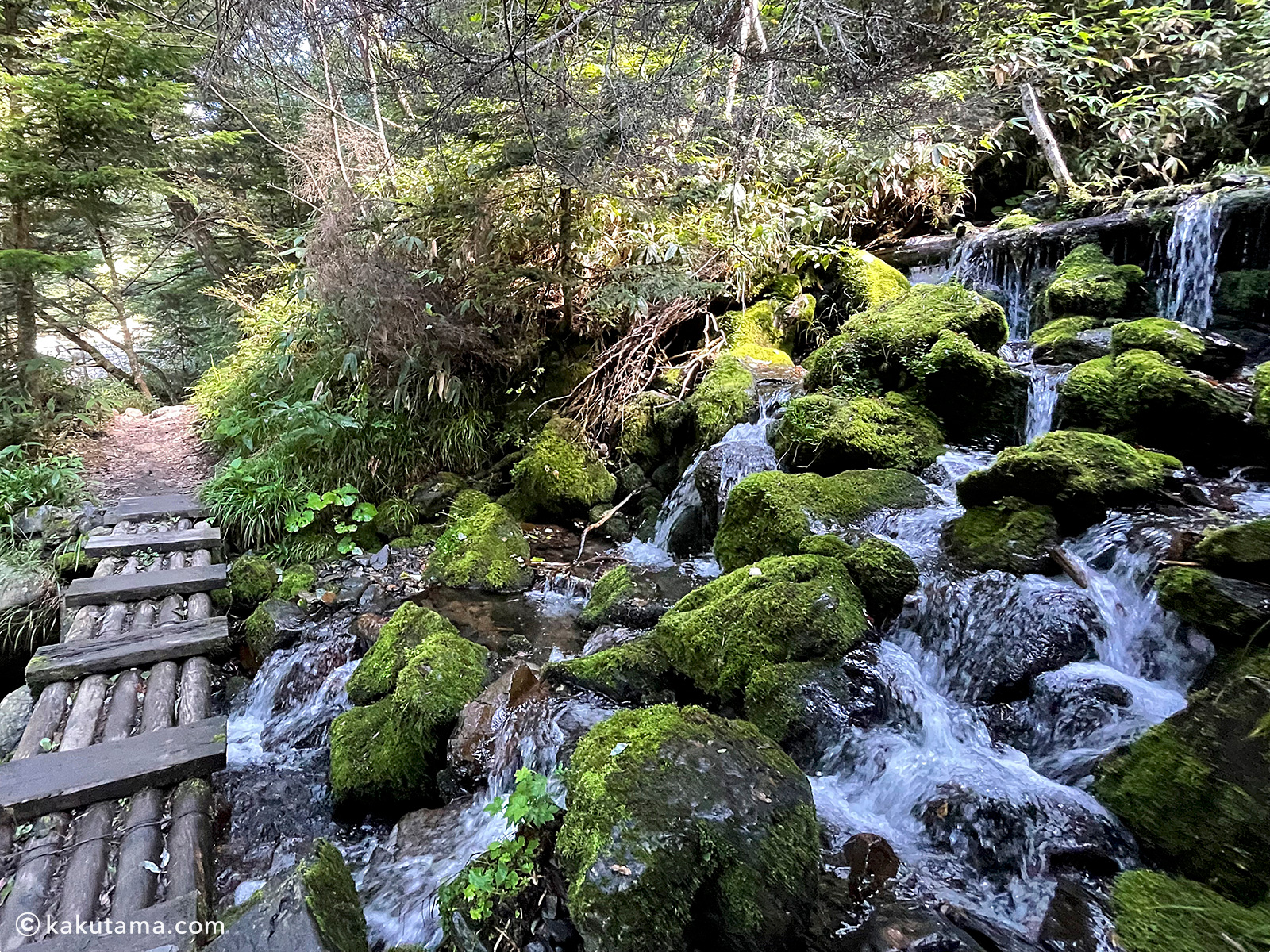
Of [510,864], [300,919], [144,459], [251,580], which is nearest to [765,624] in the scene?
[510,864]

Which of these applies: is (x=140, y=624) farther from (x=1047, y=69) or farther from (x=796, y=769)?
(x=1047, y=69)

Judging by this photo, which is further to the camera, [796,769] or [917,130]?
[917,130]

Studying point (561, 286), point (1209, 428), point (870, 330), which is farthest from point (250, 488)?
point (1209, 428)

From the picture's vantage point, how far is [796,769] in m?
2.41

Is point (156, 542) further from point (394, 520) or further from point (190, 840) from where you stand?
point (190, 840)

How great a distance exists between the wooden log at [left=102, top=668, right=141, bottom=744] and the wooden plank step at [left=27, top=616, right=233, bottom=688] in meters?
0.11

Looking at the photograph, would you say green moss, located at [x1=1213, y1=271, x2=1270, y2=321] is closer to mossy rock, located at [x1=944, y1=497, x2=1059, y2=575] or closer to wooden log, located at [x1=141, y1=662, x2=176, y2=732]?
mossy rock, located at [x1=944, y1=497, x2=1059, y2=575]

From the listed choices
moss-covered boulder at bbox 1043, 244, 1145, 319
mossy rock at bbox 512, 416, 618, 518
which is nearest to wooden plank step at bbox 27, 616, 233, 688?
mossy rock at bbox 512, 416, 618, 518

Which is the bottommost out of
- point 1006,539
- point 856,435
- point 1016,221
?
point 1006,539

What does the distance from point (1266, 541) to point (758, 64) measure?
3.73 meters

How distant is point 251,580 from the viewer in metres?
5.36

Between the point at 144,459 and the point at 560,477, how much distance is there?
5.30 meters

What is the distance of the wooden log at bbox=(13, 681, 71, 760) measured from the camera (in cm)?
336

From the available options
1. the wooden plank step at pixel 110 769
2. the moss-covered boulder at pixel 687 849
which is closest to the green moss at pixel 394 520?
the wooden plank step at pixel 110 769
